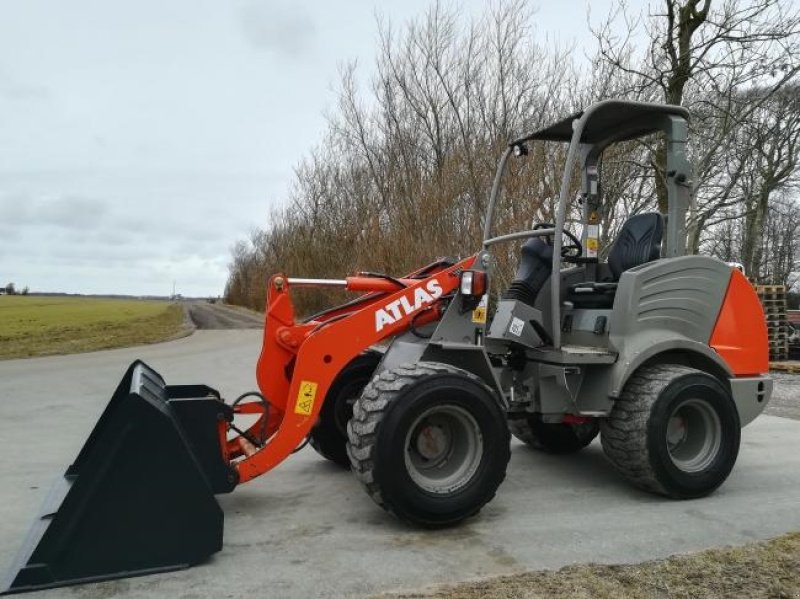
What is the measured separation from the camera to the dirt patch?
11.0ft

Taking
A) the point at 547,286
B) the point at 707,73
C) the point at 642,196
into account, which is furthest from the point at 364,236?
the point at 547,286

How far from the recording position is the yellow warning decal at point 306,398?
4402 millimetres

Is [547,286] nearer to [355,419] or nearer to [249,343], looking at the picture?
[355,419]

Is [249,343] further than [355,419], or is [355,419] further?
[249,343]

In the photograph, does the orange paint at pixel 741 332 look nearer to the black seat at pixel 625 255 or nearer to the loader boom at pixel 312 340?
the black seat at pixel 625 255

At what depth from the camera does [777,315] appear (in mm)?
15422

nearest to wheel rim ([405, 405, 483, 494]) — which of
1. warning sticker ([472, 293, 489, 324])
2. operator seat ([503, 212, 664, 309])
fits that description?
warning sticker ([472, 293, 489, 324])

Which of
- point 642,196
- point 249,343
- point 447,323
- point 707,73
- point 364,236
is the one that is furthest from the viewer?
point 364,236

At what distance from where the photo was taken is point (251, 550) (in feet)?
13.0

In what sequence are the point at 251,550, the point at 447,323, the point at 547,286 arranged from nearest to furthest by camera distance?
1. the point at 251,550
2. the point at 447,323
3. the point at 547,286

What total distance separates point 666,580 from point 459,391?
4.98 ft

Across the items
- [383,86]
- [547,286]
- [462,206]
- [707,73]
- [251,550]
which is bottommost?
[251,550]

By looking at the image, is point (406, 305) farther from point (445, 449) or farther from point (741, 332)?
point (741, 332)

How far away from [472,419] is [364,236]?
21101mm
